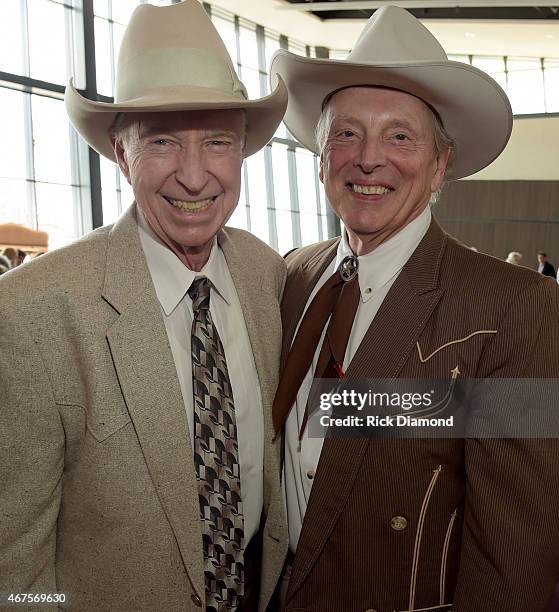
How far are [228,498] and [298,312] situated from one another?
0.62 m

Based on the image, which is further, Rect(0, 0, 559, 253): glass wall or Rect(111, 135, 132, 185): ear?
Rect(0, 0, 559, 253): glass wall

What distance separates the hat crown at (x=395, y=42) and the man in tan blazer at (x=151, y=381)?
285mm

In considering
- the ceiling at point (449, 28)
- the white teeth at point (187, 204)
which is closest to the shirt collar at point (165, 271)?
the white teeth at point (187, 204)

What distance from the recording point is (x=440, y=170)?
2299mm

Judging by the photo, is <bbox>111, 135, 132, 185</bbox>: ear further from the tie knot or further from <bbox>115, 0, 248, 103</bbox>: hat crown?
the tie knot

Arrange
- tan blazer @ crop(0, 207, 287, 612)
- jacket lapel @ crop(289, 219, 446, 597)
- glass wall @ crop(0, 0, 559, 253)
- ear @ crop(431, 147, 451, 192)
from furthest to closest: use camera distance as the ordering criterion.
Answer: glass wall @ crop(0, 0, 559, 253) < ear @ crop(431, 147, 451, 192) < jacket lapel @ crop(289, 219, 446, 597) < tan blazer @ crop(0, 207, 287, 612)

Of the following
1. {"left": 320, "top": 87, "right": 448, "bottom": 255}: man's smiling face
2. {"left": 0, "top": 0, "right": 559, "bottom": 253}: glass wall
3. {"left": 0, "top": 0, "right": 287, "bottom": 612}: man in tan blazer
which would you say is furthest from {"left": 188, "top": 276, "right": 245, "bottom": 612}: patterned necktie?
{"left": 0, "top": 0, "right": 559, "bottom": 253}: glass wall

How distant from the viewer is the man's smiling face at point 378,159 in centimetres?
212

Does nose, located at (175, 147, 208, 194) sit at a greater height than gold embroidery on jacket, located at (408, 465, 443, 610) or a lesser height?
greater

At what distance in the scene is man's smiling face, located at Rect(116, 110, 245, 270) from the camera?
6.35ft

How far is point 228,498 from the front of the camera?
6.29 feet

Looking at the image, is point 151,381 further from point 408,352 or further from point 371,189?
point 371,189

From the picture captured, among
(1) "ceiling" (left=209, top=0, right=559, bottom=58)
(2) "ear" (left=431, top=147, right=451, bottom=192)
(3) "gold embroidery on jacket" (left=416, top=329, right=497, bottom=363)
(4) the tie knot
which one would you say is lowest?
(3) "gold embroidery on jacket" (left=416, top=329, right=497, bottom=363)

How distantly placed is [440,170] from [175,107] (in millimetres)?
850
